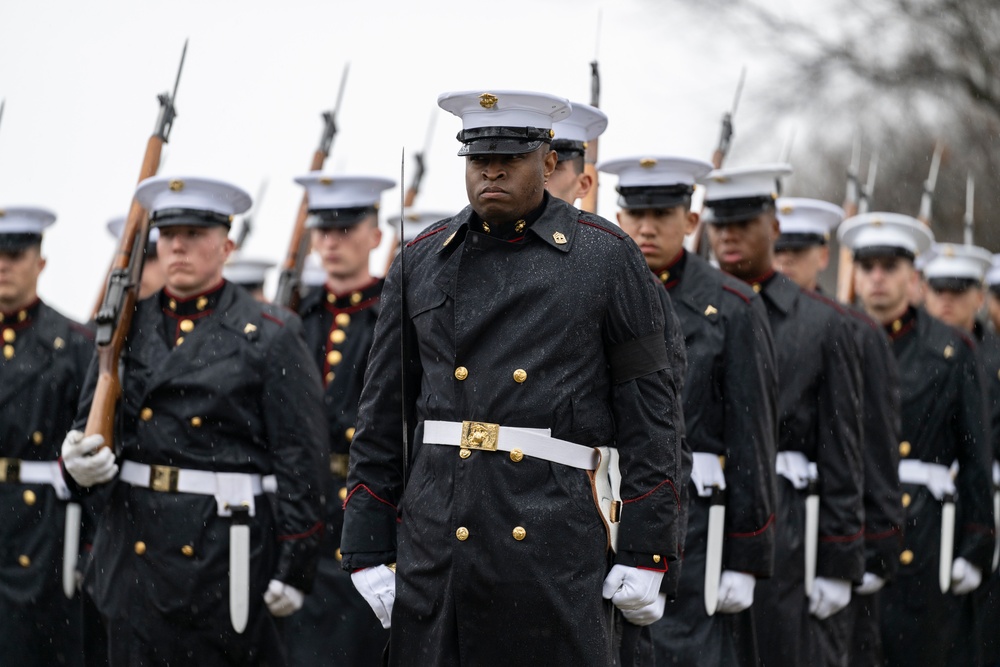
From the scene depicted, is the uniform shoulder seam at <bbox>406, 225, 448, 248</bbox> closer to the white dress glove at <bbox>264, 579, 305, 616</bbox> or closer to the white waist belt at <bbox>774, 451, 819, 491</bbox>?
the white dress glove at <bbox>264, 579, 305, 616</bbox>

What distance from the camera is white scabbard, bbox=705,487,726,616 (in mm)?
5909

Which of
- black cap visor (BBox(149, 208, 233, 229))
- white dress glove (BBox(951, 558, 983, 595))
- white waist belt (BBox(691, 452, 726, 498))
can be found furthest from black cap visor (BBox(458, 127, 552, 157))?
white dress glove (BBox(951, 558, 983, 595))

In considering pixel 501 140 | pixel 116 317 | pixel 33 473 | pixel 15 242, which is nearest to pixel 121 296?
pixel 116 317

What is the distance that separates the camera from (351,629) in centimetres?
744

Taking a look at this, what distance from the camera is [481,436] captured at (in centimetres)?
436

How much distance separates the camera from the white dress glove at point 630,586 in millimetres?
4348

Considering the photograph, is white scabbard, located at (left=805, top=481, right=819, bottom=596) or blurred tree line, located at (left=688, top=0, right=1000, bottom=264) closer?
white scabbard, located at (left=805, top=481, right=819, bottom=596)

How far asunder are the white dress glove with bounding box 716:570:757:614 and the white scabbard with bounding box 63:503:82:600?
117 inches

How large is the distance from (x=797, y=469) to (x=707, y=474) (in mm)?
1042

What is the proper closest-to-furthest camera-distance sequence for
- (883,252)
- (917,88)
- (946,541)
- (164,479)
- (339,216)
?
1. (164,479)
2. (339,216)
3. (946,541)
4. (883,252)
5. (917,88)

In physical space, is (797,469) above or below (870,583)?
above

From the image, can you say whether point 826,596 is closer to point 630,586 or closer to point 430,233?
point 630,586

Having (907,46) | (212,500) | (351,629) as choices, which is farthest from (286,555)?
(907,46)

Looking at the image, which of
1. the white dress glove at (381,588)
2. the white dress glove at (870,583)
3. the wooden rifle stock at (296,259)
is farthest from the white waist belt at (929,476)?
the white dress glove at (381,588)
